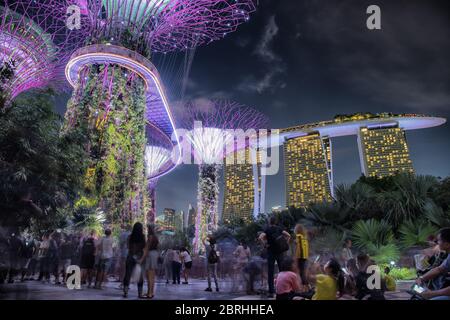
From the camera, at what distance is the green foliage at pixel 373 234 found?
14.9 metres

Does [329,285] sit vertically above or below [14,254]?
below

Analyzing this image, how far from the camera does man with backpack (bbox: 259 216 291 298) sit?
7117mm

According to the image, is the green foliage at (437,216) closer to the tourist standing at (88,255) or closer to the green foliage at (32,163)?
the tourist standing at (88,255)

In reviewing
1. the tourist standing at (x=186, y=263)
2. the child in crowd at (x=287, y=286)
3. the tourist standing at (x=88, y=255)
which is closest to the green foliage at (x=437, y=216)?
the tourist standing at (x=186, y=263)

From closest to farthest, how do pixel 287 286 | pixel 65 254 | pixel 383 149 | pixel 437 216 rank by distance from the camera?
pixel 287 286 < pixel 65 254 < pixel 437 216 < pixel 383 149

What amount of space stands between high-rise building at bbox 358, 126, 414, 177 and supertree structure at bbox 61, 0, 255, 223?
2486 inches

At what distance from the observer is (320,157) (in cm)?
8450

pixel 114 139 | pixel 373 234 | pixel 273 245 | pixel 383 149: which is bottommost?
pixel 273 245

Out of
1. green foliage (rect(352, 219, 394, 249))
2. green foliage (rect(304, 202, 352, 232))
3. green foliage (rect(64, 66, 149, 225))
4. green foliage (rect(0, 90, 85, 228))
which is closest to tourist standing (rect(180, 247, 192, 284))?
green foliage (rect(0, 90, 85, 228))

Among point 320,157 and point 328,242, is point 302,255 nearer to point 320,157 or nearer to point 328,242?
point 328,242

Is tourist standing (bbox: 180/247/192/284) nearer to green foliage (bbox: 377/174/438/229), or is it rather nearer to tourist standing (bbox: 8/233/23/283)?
tourist standing (bbox: 8/233/23/283)

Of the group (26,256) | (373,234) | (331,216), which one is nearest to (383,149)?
(331,216)

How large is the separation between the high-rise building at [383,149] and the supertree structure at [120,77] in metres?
63.2

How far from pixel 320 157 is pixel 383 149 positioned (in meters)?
15.7
